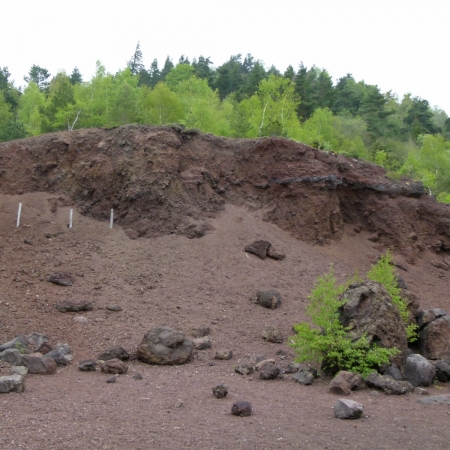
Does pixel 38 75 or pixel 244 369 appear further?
pixel 38 75

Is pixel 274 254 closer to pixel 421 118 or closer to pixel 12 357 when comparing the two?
pixel 12 357

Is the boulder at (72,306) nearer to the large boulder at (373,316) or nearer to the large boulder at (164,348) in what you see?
the large boulder at (164,348)

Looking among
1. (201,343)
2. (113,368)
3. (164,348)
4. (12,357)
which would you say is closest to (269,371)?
(164,348)

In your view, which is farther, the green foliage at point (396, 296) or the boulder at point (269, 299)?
the boulder at point (269, 299)

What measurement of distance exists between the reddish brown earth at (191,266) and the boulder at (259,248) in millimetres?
270

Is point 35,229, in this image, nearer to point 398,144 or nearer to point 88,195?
point 88,195

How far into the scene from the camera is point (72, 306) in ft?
48.0

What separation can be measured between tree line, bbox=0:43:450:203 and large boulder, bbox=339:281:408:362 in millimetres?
16759

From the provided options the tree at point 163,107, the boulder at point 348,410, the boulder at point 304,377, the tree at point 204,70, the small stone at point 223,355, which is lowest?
the small stone at point 223,355

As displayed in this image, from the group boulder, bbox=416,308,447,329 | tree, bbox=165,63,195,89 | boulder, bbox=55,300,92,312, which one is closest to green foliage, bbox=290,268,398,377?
boulder, bbox=416,308,447,329

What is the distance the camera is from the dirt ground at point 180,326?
712 cm

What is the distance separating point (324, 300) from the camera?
1130cm

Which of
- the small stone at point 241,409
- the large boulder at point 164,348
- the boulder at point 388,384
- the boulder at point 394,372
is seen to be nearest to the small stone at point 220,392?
the small stone at point 241,409

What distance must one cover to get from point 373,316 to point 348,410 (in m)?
3.69
